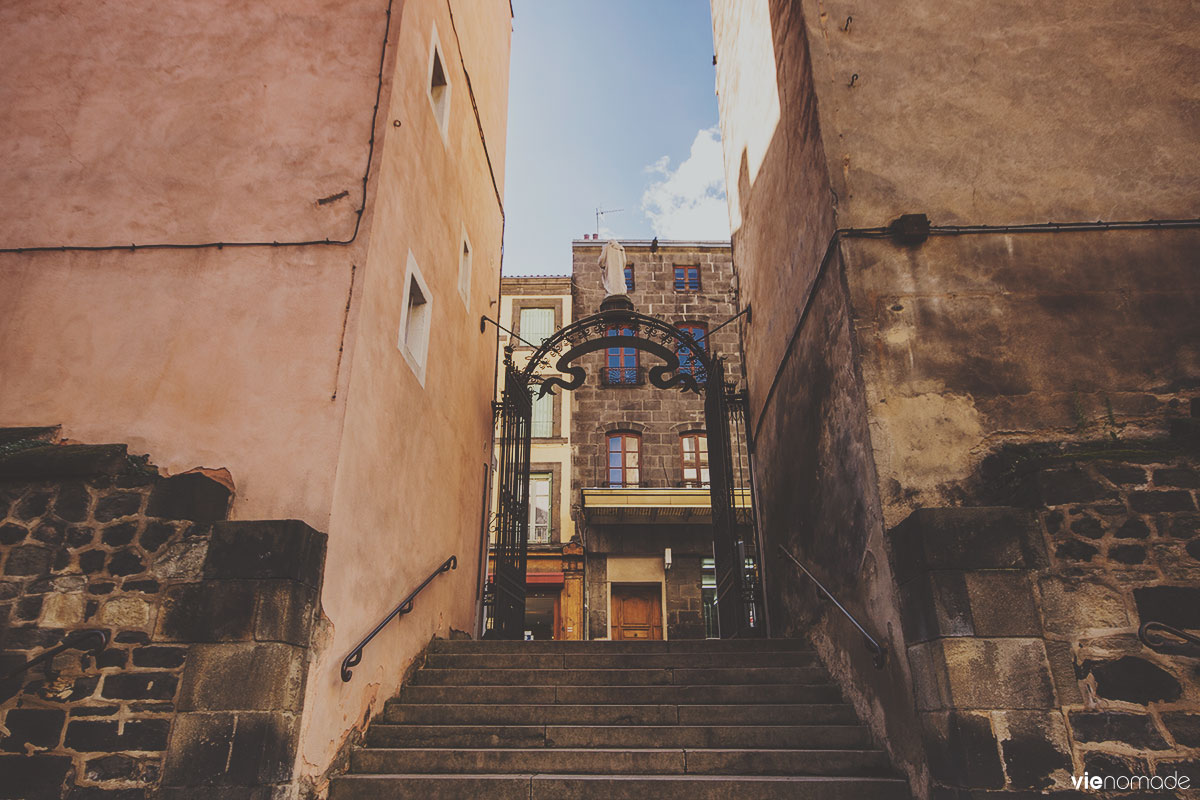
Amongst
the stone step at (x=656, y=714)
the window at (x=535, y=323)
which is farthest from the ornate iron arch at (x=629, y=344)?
the window at (x=535, y=323)

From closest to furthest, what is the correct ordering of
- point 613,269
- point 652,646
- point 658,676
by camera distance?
1. point 658,676
2. point 652,646
3. point 613,269

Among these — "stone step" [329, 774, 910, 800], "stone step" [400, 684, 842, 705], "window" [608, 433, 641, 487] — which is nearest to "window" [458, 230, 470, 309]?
"stone step" [400, 684, 842, 705]

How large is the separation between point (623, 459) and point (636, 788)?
1291 cm

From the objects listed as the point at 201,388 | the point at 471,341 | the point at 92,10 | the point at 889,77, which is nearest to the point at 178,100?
the point at 92,10

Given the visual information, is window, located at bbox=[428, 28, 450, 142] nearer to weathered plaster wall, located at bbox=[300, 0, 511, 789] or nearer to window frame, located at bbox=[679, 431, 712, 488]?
weathered plaster wall, located at bbox=[300, 0, 511, 789]

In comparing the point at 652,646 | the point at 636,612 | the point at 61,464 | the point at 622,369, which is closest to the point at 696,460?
the point at 622,369

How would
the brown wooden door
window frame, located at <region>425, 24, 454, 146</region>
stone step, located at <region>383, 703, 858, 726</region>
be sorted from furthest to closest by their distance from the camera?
the brown wooden door → window frame, located at <region>425, 24, 454, 146</region> → stone step, located at <region>383, 703, 858, 726</region>

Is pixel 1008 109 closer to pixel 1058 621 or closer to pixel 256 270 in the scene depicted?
pixel 1058 621

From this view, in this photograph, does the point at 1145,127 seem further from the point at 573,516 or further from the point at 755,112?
the point at 573,516

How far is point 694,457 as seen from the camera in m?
16.9

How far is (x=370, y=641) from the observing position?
5.19 m

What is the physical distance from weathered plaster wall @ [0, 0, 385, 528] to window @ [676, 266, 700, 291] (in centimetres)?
1322

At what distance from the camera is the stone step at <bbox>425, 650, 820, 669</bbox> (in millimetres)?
6074

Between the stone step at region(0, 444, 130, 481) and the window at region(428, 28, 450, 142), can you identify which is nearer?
the stone step at region(0, 444, 130, 481)
